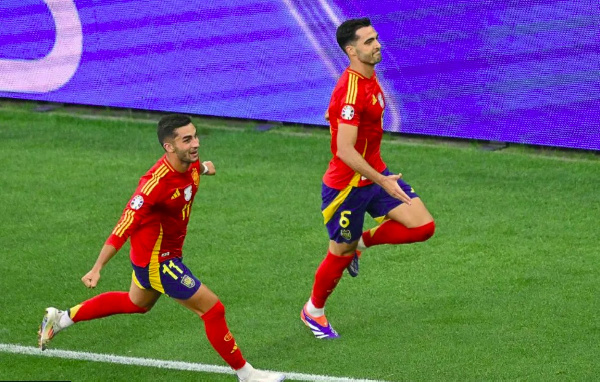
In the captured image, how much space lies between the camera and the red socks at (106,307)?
8.25 meters

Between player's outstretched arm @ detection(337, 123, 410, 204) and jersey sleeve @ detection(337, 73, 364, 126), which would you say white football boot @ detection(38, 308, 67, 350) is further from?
jersey sleeve @ detection(337, 73, 364, 126)

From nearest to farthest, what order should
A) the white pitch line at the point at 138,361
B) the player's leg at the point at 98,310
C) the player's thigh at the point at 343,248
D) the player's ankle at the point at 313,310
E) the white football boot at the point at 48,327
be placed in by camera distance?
the white pitch line at the point at 138,361 → the player's leg at the point at 98,310 → the white football boot at the point at 48,327 → the player's thigh at the point at 343,248 → the player's ankle at the point at 313,310

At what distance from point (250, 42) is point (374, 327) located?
6419 millimetres

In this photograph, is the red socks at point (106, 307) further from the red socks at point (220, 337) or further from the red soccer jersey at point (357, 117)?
the red soccer jersey at point (357, 117)

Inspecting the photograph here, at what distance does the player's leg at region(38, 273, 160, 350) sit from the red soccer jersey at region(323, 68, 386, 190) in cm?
170

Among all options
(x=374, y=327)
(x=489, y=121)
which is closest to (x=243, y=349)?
(x=374, y=327)

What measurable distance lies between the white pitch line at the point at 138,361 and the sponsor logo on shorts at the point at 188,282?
85cm

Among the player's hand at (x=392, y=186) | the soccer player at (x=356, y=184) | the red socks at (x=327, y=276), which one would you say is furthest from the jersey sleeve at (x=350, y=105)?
the red socks at (x=327, y=276)

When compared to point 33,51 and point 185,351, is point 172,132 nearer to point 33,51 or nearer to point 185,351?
point 185,351

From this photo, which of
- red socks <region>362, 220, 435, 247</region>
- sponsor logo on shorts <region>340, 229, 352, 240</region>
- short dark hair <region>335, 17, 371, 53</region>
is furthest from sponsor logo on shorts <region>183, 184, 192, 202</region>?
red socks <region>362, 220, 435, 247</region>

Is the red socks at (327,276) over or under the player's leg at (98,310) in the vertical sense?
under

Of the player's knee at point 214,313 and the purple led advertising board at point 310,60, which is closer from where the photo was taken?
the player's knee at point 214,313

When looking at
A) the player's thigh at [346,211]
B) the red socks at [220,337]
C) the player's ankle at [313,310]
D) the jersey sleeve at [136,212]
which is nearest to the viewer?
the jersey sleeve at [136,212]

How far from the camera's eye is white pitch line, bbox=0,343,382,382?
808 centimetres
